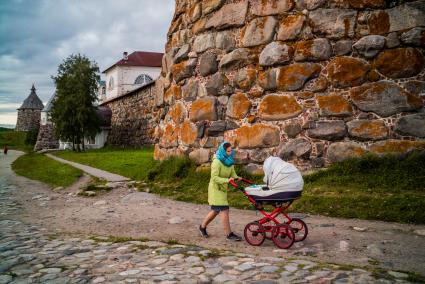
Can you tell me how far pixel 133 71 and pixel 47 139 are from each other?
14.9 metres

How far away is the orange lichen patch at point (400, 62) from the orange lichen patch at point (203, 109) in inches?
156

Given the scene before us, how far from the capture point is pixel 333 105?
27.5 ft

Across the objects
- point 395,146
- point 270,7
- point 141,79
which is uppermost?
point 141,79

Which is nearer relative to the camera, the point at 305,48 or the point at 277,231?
the point at 277,231

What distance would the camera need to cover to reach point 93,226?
6.95 meters

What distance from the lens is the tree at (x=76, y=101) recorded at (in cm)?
3694

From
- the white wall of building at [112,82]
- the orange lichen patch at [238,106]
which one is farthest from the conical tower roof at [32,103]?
the orange lichen patch at [238,106]

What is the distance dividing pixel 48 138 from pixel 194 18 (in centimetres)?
4721

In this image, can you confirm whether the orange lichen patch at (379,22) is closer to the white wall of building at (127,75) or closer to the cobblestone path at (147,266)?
the cobblestone path at (147,266)

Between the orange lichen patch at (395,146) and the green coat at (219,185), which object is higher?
the orange lichen patch at (395,146)

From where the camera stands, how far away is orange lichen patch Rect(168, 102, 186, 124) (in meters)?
11.0

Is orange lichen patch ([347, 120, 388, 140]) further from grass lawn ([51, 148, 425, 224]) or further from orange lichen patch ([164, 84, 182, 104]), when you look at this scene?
orange lichen patch ([164, 84, 182, 104])

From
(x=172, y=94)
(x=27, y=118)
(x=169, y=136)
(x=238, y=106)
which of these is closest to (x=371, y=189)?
(x=238, y=106)

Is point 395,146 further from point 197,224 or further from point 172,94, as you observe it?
point 172,94
